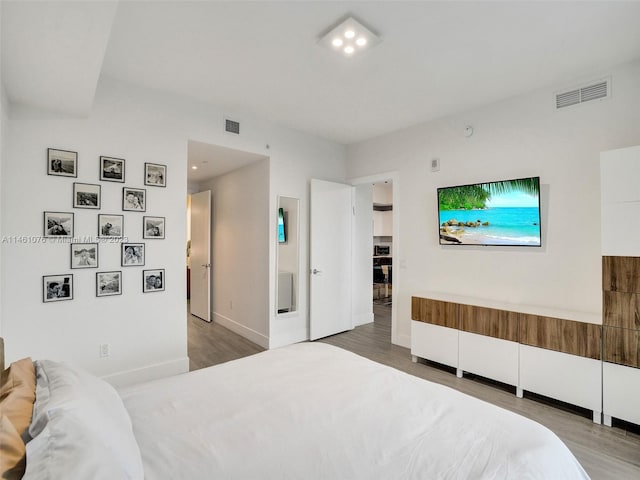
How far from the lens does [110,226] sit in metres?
2.87

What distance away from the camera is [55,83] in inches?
85.9

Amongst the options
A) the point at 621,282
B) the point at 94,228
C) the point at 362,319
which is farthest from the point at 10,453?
the point at 362,319

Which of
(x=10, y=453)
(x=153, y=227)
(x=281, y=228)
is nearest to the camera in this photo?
(x=10, y=453)

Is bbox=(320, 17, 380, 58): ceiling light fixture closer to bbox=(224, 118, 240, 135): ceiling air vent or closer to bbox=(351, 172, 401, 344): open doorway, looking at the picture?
bbox=(224, 118, 240, 135): ceiling air vent

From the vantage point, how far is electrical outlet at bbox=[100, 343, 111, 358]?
283 cm

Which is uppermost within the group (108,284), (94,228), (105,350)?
(94,228)

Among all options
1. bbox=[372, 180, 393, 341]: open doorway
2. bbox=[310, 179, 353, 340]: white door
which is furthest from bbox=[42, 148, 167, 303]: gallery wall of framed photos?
bbox=[372, 180, 393, 341]: open doorway

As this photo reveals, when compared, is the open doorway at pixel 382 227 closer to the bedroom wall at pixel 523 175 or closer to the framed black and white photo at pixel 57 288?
the bedroom wall at pixel 523 175

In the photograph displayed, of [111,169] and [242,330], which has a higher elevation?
[111,169]

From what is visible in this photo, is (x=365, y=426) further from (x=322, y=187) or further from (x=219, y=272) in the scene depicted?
(x=219, y=272)

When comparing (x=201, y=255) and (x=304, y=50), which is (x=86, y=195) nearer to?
(x=304, y=50)

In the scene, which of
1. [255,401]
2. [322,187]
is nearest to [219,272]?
[322,187]

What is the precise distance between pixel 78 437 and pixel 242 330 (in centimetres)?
376

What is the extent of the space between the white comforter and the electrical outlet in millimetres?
1466
